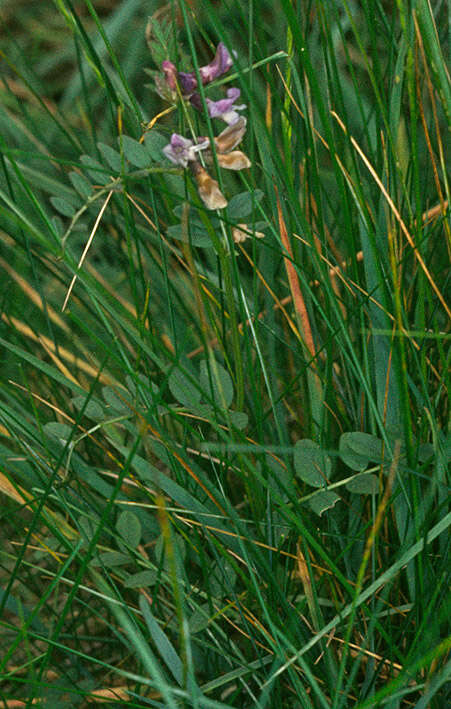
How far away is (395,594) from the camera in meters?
0.59

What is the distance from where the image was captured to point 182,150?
51 cm

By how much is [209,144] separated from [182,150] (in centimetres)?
2

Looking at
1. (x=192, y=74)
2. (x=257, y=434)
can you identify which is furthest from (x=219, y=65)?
(x=257, y=434)

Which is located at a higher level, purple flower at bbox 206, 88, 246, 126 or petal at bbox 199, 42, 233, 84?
petal at bbox 199, 42, 233, 84

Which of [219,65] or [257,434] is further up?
[219,65]

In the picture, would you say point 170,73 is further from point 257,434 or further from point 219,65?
point 257,434

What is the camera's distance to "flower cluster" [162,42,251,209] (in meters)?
0.51

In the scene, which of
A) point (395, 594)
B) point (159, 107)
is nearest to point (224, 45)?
point (395, 594)

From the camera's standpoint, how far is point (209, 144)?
52cm

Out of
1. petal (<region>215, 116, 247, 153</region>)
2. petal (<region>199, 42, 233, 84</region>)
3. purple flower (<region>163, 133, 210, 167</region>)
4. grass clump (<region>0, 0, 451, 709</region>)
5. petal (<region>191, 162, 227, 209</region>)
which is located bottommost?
grass clump (<region>0, 0, 451, 709</region>)

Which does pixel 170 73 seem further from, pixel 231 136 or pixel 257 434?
pixel 257 434

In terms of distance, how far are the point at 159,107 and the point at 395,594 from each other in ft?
3.17

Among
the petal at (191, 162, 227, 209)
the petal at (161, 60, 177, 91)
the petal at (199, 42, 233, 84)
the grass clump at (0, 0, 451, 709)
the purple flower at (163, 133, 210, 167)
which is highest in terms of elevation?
the petal at (161, 60, 177, 91)

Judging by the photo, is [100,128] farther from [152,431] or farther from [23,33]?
[152,431]
